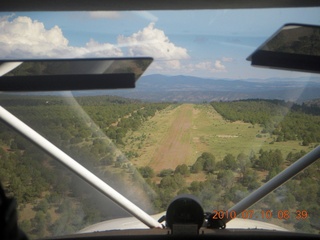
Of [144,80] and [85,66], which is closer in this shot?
[85,66]

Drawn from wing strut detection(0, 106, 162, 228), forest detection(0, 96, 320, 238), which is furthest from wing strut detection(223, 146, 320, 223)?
wing strut detection(0, 106, 162, 228)

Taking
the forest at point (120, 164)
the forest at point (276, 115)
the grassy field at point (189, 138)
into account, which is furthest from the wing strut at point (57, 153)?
the forest at point (276, 115)

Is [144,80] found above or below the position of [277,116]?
above

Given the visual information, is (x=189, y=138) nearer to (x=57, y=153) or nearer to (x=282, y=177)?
(x=282, y=177)

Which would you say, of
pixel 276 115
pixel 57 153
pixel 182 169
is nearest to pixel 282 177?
→ pixel 276 115

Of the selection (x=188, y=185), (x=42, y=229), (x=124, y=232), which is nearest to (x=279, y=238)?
(x=124, y=232)

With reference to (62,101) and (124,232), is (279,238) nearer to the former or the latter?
(124,232)
